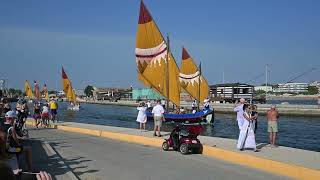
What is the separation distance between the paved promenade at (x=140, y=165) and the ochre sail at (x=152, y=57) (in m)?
23.1

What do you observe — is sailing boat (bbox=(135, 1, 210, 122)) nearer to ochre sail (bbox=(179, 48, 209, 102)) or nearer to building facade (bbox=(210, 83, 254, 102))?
ochre sail (bbox=(179, 48, 209, 102))

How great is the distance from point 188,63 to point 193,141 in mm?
42547

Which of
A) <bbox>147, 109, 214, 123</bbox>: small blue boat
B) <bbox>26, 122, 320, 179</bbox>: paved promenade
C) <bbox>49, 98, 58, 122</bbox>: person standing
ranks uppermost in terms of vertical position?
<bbox>49, 98, 58, 122</bbox>: person standing

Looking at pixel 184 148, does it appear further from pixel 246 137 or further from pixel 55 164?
pixel 55 164

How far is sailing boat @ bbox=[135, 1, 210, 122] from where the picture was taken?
40.6 m

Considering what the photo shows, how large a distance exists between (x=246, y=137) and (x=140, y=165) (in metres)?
3.85

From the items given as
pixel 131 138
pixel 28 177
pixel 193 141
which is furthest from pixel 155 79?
pixel 28 177

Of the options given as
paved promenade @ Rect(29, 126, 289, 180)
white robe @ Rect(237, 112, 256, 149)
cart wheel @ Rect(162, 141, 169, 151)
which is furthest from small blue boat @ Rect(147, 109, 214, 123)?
white robe @ Rect(237, 112, 256, 149)

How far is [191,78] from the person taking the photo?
187 ft

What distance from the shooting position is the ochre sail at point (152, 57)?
1596 inches

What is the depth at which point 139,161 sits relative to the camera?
14234 millimetres

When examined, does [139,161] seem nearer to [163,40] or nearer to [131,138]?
[131,138]

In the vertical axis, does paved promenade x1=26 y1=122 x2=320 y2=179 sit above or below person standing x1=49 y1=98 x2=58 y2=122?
below

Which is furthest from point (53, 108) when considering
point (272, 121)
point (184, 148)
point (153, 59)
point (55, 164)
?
point (55, 164)
